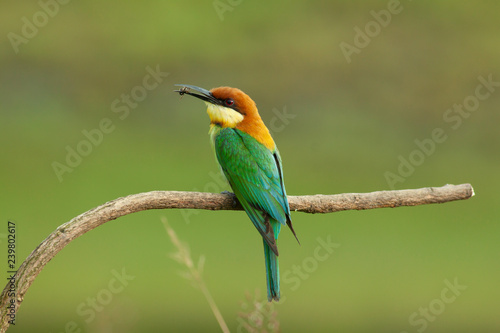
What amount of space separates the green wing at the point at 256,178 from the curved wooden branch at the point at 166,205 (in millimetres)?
56

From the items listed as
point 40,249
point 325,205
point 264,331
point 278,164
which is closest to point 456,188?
point 325,205

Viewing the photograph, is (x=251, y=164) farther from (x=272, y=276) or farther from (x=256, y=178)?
(x=272, y=276)

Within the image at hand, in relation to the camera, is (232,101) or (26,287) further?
(232,101)

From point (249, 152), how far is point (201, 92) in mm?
347

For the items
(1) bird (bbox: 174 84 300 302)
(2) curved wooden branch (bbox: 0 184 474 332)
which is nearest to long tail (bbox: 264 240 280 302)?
(1) bird (bbox: 174 84 300 302)

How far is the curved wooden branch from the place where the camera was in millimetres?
1880

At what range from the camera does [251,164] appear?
2.57 metres

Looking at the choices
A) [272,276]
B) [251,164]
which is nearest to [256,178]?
[251,164]

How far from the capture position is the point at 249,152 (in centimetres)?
261

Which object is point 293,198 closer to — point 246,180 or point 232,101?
point 246,180

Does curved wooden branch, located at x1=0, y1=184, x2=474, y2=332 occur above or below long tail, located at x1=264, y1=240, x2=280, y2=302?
above

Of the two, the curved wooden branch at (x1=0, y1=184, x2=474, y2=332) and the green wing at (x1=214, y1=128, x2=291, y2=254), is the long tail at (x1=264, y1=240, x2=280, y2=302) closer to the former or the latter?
the green wing at (x1=214, y1=128, x2=291, y2=254)

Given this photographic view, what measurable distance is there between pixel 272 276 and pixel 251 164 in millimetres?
486

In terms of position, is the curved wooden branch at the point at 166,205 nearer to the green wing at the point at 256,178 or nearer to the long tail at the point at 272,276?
the green wing at the point at 256,178
